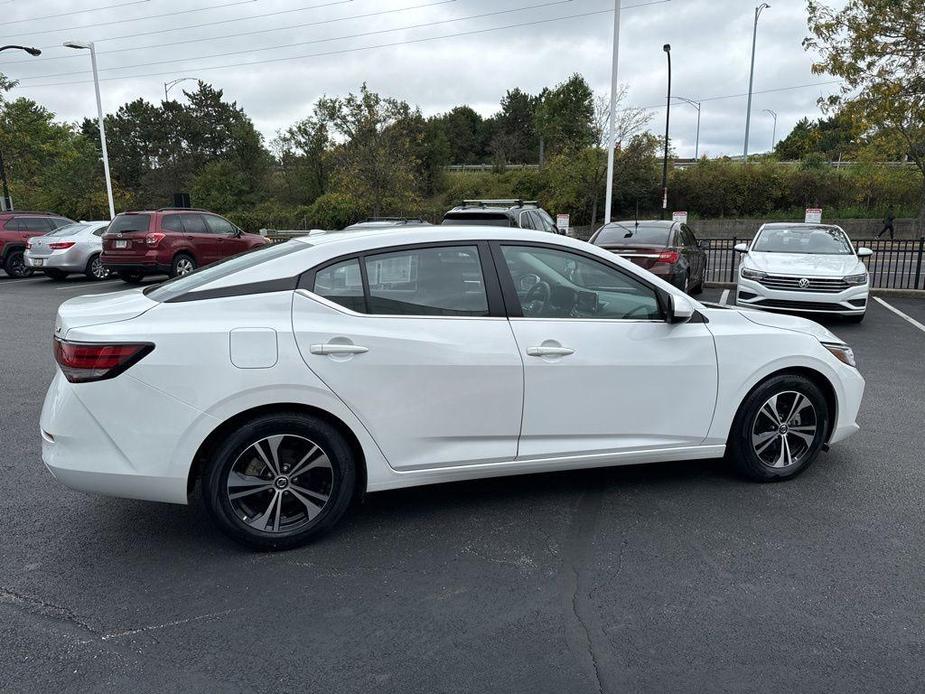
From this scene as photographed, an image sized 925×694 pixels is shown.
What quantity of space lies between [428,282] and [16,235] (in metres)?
20.5

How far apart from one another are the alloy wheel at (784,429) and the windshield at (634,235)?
306 inches

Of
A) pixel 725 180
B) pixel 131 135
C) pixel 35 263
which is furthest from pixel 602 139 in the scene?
pixel 131 135

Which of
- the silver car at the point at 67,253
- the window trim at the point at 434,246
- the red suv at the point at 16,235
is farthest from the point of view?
the red suv at the point at 16,235

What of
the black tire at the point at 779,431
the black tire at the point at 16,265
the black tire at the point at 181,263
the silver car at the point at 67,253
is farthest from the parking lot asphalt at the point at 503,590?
the black tire at the point at 16,265

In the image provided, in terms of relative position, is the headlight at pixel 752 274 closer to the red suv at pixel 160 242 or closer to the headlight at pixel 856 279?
the headlight at pixel 856 279

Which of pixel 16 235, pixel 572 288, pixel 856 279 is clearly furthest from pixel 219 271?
pixel 16 235

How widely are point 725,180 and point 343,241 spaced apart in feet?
142

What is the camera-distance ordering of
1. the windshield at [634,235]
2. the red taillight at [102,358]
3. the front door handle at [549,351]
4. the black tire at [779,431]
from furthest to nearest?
the windshield at [634,235] < the black tire at [779,431] < the front door handle at [549,351] < the red taillight at [102,358]

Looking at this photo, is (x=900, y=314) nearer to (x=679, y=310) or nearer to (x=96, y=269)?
(x=679, y=310)

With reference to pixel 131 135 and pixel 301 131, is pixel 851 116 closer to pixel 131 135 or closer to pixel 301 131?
pixel 301 131

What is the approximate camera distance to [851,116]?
16750 mm

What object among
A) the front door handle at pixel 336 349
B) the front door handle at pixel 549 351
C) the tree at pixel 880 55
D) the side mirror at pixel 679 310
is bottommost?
the front door handle at pixel 549 351

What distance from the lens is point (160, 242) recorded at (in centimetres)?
1563

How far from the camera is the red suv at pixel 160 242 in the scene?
15.7 m
